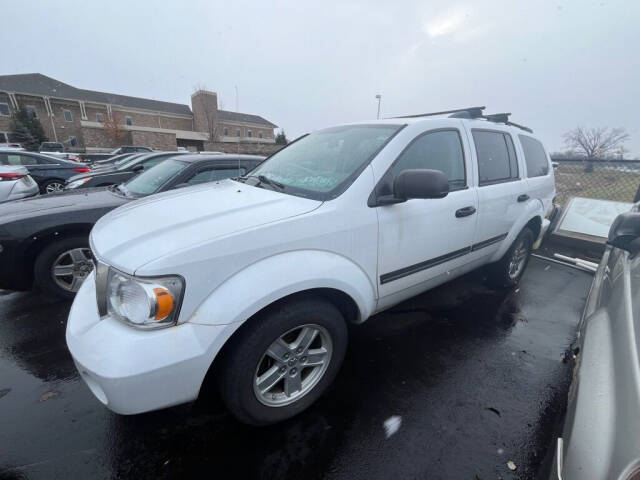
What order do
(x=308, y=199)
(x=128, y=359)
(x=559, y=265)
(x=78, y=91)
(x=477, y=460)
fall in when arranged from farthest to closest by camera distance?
(x=78, y=91)
(x=559, y=265)
(x=308, y=199)
(x=477, y=460)
(x=128, y=359)

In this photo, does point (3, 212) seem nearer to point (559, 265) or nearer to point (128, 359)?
point (128, 359)

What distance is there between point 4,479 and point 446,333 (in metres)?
3.23

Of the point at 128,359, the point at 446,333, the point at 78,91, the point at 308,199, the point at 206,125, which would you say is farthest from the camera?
the point at 206,125

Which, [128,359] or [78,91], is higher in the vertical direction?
[78,91]

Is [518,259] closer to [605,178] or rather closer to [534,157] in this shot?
[534,157]

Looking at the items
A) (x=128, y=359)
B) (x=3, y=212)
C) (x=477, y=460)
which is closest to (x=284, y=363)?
(x=128, y=359)

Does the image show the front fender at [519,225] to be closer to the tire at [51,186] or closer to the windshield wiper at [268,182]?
the windshield wiper at [268,182]

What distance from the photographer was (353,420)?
6.55ft

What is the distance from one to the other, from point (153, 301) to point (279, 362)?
830mm

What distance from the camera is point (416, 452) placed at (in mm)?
1788

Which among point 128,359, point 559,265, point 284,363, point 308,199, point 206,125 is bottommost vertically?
point 559,265

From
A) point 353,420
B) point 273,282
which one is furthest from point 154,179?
point 353,420

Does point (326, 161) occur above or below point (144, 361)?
above

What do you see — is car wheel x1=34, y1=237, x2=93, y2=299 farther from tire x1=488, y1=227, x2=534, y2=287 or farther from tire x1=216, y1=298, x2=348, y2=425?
tire x1=488, y1=227, x2=534, y2=287
